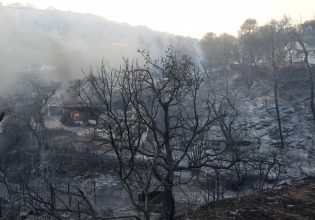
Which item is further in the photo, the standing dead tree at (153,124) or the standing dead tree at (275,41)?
the standing dead tree at (275,41)

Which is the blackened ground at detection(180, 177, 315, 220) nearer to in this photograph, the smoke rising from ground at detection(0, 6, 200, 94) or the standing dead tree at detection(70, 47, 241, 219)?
the standing dead tree at detection(70, 47, 241, 219)

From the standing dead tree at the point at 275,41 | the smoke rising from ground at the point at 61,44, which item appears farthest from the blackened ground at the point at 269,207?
the smoke rising from ground at the point at 61,44

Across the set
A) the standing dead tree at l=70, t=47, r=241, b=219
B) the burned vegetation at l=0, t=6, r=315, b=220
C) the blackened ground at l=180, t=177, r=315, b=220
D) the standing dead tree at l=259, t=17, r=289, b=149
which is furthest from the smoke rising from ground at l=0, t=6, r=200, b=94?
the blackened ground at l=180, t=177, r=315, b=220

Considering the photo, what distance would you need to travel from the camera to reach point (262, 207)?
7.63 meters

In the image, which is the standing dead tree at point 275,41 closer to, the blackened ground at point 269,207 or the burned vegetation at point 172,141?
the burned vegetation at point 172,141

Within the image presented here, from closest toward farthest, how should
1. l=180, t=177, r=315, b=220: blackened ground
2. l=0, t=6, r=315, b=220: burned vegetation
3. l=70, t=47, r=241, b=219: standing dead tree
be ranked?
l=70, t=47, r=241, b=219: standing dead tree → l=180, t=177, r=315, b=220: blackened ground → l=0, t=6, r=315, b=220: burned vegetation

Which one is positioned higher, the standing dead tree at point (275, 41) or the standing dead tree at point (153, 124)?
the standing dead tree at point (275, 41)

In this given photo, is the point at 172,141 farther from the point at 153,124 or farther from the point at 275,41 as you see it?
the point at 275,41

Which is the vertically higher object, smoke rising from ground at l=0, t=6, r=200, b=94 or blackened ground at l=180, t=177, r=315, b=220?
smoke rising from ground at l=0, t=6, r=200, b=94

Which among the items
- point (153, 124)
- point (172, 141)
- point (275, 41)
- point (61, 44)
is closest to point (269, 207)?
point (153, 124)

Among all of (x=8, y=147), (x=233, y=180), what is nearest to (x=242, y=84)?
(x=233, y=180)

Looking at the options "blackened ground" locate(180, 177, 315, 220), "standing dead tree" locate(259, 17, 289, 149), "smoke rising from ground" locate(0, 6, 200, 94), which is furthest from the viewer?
"smoke rising from ground" locate(0, 6, 200, 94)

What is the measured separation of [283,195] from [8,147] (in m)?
16.5

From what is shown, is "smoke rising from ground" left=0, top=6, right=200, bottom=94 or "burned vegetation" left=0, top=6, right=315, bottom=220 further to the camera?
"smoke rising from ground" left=0, top=6, right=200, bottom=94
